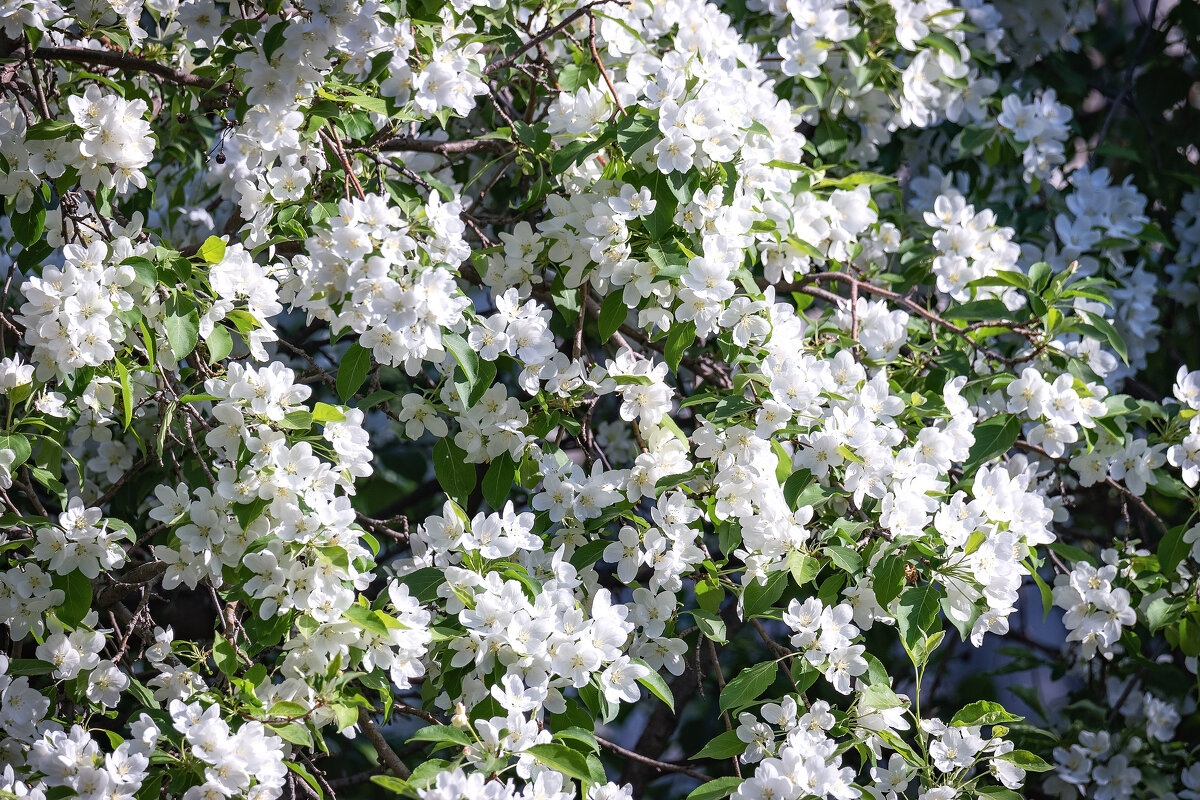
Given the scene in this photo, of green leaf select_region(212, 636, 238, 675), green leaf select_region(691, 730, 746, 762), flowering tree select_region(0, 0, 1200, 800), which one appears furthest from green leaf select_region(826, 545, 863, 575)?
green leaf select_region(212, 636, 238, 675)

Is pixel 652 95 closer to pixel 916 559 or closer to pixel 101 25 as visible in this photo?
pixel 916 559

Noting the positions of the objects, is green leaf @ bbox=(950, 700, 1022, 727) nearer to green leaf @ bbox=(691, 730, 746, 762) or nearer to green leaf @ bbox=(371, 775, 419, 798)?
green leaf @ bbox=(691, 730, 746, 762)

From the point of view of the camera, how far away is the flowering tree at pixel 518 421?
1393 mm

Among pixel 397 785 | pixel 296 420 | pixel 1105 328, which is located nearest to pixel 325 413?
pixel 296 420

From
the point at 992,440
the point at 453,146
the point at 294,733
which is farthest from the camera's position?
the point at 453,146

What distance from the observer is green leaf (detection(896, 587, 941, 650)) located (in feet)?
4.78

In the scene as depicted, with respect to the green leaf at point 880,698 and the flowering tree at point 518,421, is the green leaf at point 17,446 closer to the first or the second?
the flowering tree at point 518,421

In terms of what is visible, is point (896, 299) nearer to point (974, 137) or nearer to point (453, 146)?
point (974, 137)

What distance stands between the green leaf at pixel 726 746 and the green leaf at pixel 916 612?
296 millimetres

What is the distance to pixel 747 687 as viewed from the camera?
1528 millimetres

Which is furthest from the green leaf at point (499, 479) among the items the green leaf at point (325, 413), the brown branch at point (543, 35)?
the brown branch at point (543, 35)

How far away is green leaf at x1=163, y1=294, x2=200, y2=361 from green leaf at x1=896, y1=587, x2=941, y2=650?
1.06 m

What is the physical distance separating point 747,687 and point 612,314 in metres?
0.63

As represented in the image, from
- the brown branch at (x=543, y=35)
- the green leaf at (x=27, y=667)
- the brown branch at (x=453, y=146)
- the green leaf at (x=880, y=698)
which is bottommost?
the green leaf at (x=27, y=667)
